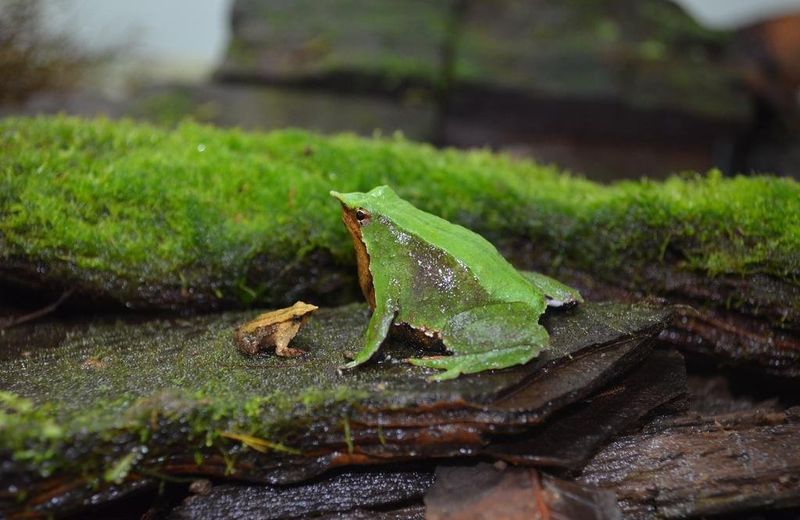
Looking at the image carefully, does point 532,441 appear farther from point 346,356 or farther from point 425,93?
point 425,93

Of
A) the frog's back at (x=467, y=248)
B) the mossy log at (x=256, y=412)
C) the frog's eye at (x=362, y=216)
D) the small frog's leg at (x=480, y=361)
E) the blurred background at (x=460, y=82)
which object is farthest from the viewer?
the blurred background at (x=460, y=82)

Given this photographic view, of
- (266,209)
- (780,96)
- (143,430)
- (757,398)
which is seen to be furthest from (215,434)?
(780,96)

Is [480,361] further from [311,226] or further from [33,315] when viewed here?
[33,315]

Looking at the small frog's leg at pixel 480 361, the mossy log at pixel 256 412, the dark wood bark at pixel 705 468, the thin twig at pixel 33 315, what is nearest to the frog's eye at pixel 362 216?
the mossy log at pixel 256 412

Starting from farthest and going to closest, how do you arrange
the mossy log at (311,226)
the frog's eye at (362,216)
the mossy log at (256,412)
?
the mossy log at (311,226) → the frog's eye at (362,216) → the mossy log at (256,412)

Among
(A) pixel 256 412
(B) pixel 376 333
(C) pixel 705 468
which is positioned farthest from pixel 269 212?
(C) pixel 705 468

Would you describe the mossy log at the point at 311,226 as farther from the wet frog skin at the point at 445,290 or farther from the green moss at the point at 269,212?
the wet frog skin at the point at 445,290
